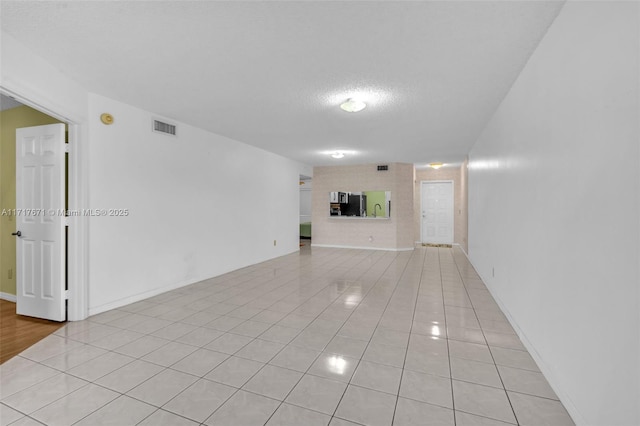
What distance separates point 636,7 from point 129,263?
4760 millimetres

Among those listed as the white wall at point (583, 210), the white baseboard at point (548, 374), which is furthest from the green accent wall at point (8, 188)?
the white baseboard at point (548, 374)

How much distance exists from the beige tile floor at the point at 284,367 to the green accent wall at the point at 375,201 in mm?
4654

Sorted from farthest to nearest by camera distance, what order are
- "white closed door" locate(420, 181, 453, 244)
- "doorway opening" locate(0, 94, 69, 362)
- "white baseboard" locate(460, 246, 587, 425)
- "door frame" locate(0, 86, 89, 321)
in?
"white closed door" locate(420, 181, 453, 244)
"doorway opening" locate(0, 94, 69, 362)
"door frame" locate(0, 86, 89, 321)
"white baseboard" locate(460, 246, 587, 425)

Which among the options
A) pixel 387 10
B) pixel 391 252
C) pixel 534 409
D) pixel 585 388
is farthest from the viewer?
pixel 391 252

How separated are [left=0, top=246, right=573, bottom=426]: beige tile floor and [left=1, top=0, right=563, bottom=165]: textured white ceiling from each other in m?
2.56

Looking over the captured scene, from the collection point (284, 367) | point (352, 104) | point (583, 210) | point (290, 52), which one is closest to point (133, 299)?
point (284, 367)

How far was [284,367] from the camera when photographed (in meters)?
2.21

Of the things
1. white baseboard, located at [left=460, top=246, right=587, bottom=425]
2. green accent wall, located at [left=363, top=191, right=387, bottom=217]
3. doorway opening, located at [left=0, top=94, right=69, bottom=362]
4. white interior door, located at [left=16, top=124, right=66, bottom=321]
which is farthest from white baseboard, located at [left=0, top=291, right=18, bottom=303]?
green accent wall, located at [left=363, top=191, right=387, bottom=217]

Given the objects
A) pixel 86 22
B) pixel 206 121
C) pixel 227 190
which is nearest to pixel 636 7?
pixel 86 22

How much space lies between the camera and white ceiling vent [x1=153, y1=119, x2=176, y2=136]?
404 centimetres

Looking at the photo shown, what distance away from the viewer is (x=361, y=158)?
7.62 metres

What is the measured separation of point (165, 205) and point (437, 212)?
8.42 m

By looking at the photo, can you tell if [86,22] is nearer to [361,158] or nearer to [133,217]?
[133,217]

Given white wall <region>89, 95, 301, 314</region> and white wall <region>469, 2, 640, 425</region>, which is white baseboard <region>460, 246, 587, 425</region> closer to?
white wall <region>469, 2, 640, 425</region>
